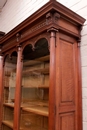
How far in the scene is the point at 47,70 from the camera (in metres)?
1.33

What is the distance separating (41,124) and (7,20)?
241cm

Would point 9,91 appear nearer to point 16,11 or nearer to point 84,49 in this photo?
point 84,49

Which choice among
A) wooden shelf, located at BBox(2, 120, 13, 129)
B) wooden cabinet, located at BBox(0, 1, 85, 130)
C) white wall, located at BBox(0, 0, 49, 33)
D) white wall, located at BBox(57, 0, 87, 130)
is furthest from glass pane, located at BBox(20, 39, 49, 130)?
white wall, located at BBox(0, 0, 49, 33)

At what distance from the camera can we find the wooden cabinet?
118cm

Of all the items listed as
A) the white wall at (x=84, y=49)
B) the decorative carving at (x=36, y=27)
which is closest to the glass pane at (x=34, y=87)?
the decorative carving at (x=36, y=27)

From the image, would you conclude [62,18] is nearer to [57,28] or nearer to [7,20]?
[57,28]

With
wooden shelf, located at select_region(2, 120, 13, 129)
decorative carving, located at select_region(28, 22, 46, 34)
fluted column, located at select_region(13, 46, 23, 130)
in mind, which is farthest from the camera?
wooden shelf, located at select_region(2, 120, 13, 129)

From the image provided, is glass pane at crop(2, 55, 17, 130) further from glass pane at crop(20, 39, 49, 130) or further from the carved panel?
the carved panel

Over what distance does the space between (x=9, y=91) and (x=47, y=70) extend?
0.92 metres

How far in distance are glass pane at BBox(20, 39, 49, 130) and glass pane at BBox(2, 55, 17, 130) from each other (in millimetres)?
221

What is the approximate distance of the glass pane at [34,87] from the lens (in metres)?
1.45

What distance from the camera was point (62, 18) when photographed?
1.27 meters

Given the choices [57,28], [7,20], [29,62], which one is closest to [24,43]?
[29,62]

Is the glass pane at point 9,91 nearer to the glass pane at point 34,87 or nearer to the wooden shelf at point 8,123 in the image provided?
the wooden shelf at point 8,123
